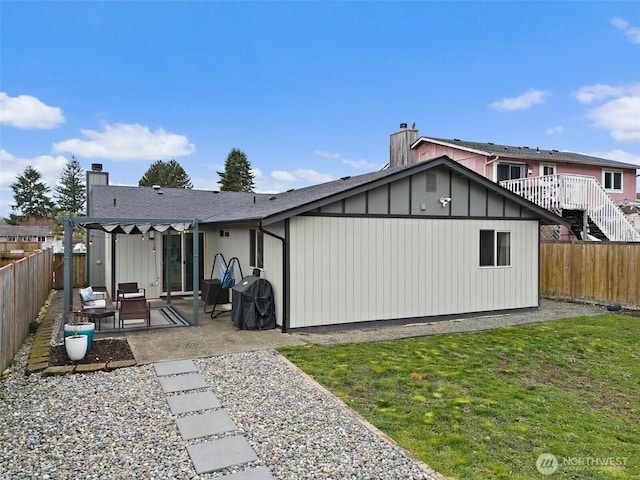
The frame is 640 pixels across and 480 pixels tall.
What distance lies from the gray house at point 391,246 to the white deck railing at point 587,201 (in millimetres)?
5808

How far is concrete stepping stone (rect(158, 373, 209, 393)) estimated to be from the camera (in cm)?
504

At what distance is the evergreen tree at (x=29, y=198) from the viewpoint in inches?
1962

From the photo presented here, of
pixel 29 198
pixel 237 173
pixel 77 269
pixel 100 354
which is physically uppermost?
pixel 237 173

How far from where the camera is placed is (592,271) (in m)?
12.0

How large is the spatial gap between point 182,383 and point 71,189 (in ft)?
181

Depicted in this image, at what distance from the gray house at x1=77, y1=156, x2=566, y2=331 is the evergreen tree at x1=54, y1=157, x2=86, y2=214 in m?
46.4

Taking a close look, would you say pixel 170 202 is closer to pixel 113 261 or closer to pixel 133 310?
pixel 113 261

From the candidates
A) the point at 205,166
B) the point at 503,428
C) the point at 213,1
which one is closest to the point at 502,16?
the point at 213,1

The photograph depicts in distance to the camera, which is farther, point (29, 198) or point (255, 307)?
point (29, 198)

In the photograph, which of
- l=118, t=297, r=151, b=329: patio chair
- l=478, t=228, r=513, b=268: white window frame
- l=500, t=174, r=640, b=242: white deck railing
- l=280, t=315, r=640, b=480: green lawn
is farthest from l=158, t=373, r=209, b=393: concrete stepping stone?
l=500, t=174, r=640, b=242: white deck railing

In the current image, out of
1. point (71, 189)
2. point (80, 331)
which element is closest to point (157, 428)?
point (80, 331)

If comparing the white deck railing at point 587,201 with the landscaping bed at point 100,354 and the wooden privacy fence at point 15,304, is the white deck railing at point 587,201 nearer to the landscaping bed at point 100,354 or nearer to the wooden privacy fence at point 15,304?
the landscaping bed at point 100,354

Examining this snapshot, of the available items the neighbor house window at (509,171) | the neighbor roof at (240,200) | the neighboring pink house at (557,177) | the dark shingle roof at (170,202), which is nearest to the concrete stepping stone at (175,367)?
the neighbor roof at (240,200)

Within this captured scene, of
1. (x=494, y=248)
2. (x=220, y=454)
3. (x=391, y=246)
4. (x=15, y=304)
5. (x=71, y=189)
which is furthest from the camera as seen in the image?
(x=71, y=189)
